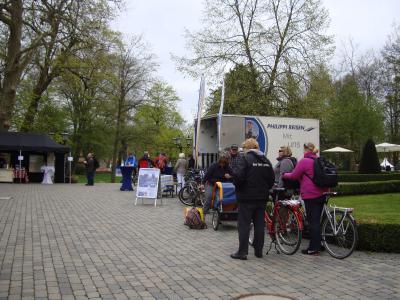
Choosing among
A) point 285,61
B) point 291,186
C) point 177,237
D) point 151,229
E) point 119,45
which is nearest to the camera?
point 291,186

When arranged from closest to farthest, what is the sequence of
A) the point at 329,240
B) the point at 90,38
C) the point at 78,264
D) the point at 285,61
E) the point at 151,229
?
1. the point at 78,264
2. the point at 329,240
3. the point at 151,229
4. the point at 90,38
5. the point at 285,61

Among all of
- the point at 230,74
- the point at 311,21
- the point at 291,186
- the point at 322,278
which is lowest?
the point at 322,278

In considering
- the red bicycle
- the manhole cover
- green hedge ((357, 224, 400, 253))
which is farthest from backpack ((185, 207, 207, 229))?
the manhole cover

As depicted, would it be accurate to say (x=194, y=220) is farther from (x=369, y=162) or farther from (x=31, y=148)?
(x=369, y=162)

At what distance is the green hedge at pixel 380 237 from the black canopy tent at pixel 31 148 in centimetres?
2345

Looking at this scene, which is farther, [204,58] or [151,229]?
[204,58]

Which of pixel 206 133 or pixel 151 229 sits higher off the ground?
pixel 206 133

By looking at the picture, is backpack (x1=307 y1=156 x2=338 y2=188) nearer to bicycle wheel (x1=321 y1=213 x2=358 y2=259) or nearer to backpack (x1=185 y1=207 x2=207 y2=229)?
bicycle wheel (x1=321 y1=213 x2=358 y2=259)

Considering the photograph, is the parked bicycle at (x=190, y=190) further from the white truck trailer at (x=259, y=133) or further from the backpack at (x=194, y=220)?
the backpack at (x=194, y=220)

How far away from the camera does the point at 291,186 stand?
338 inches

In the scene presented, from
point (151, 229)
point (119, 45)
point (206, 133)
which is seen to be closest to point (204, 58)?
point (119, 45)

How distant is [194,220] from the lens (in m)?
10.5

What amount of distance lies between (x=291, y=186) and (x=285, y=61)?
75.2 feet

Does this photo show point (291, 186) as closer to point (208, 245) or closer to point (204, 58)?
point (208, 245)
